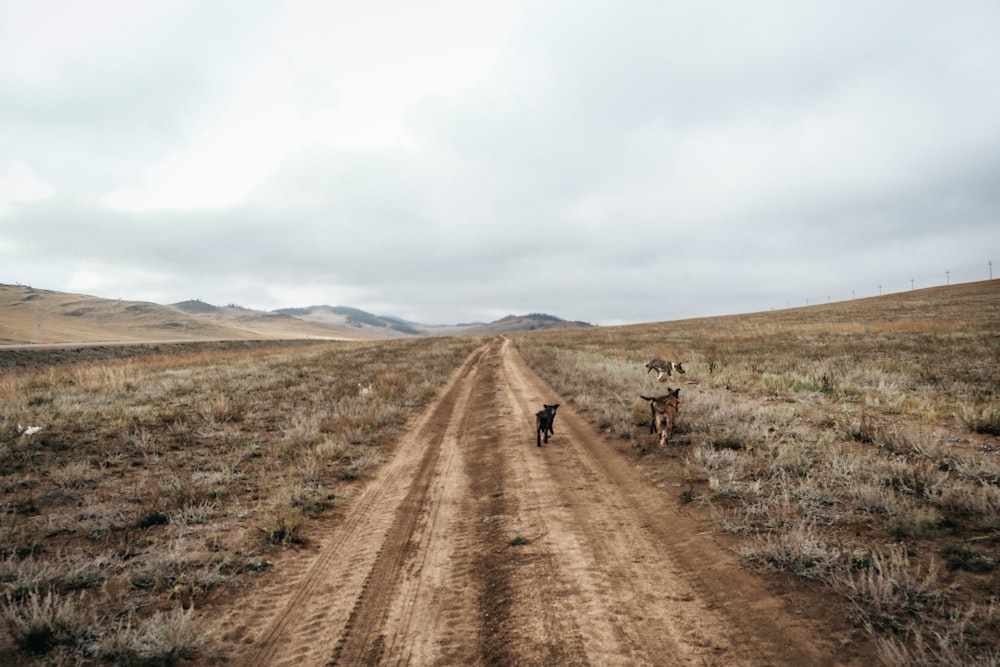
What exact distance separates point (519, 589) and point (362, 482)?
14.9ft

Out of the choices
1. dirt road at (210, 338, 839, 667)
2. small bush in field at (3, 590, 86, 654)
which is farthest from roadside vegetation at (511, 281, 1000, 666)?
small bush in field at (3, 590, 86, 654)

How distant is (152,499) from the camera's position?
22.2 ft

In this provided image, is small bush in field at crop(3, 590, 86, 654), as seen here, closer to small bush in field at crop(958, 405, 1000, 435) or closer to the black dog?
the black dog

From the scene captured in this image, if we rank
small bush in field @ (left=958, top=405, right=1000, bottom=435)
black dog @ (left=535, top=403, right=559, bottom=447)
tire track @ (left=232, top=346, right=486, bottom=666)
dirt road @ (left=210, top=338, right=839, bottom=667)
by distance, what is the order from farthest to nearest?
black dog @ (left=535, top=403, right=559, bottom=447) < small bush in field @ (left=958, top=405, right=1000, bottom=435) < tire track @ (left=232, top=346, right=486, bottom=666) < dirt road @ (left=210, top=338, right=839, bottom=667)

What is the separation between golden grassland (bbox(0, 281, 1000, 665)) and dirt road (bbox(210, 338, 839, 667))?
49 centimetres

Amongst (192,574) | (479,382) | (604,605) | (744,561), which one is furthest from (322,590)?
(479,382)

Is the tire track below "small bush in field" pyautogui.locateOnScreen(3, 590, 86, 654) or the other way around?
Answer: below

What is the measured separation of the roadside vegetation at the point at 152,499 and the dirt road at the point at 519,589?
0.68m

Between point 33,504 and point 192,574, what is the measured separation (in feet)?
13.5

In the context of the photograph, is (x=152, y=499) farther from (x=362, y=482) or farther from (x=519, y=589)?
(x=519, y=589)

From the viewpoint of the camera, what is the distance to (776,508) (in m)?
5.47

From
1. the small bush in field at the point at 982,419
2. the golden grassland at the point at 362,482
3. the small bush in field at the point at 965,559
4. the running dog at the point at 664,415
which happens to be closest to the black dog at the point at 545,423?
the golden grassland at the point at 362,482

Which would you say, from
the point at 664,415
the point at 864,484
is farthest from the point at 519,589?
the point at 664,415

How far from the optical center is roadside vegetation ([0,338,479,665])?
12.4 feet
